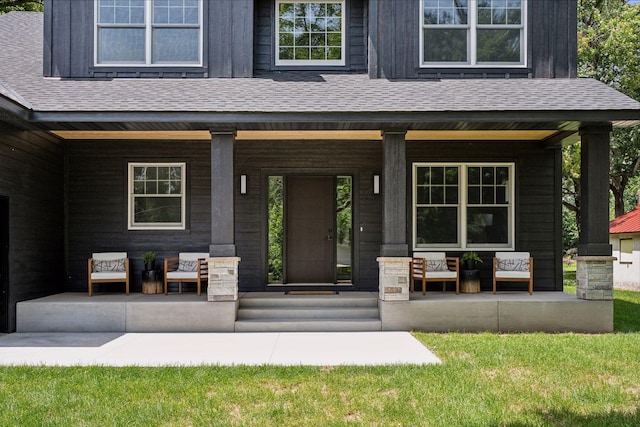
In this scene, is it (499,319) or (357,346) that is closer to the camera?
(357,346)

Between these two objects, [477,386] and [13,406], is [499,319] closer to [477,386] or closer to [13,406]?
[477,386]

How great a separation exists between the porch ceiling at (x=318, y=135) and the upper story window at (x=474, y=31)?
108 centimetres

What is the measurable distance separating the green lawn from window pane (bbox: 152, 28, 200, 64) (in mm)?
5044

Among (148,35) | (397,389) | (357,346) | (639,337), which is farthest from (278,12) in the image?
(639,337)

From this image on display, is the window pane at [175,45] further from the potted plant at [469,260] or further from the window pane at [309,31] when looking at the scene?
the potted plant at [469,260]

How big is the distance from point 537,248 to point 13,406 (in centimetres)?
756

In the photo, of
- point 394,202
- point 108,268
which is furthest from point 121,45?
point 394,202

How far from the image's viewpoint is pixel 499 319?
701 centimetres

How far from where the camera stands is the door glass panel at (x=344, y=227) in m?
8.81

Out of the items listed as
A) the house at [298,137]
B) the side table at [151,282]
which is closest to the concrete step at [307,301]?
the house at [298,137]

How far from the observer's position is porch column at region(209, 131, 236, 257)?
704cm

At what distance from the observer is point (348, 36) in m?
8.42

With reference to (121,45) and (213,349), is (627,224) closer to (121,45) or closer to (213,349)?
(213,349)

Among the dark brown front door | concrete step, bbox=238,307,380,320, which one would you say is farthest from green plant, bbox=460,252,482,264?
the dark brown front door
